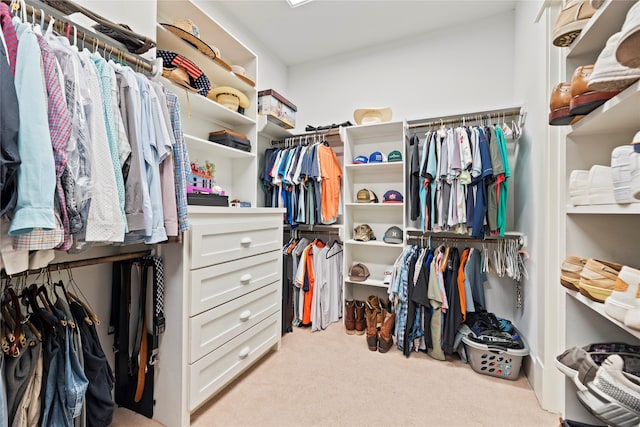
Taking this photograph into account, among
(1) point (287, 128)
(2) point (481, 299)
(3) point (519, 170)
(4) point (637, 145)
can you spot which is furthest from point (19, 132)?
(3) point (519, 170)

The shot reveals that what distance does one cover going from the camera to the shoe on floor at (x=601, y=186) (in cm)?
78

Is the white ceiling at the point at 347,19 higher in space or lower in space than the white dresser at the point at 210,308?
higher

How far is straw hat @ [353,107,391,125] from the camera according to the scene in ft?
7.98

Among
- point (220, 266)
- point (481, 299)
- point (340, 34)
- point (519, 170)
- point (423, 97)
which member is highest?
point (340, 34)

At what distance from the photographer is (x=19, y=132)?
27.5 inches

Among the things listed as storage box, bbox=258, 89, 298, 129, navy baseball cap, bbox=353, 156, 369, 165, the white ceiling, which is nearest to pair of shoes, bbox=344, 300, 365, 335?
navy baseball cap, bbox=353, 156, 369, 165

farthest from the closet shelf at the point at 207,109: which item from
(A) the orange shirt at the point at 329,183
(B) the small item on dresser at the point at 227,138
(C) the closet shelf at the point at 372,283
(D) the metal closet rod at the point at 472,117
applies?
(C) the closet shelf at the point at 372,283

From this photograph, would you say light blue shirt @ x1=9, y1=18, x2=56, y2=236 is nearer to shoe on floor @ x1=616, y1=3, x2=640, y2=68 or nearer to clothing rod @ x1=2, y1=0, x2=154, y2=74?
clothing rod @ x1=2, y1=0, x2=154, y2=74

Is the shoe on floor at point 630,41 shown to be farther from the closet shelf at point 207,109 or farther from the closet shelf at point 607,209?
the closet shelf at point 207,109

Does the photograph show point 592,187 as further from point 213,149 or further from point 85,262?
point 213,149

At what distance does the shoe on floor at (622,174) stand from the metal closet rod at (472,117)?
1.57m

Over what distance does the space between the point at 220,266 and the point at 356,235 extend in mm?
1404

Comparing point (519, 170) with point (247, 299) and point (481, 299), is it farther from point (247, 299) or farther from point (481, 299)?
point (247, 299)

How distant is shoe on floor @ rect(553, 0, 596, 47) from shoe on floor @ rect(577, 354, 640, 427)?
1.00m
